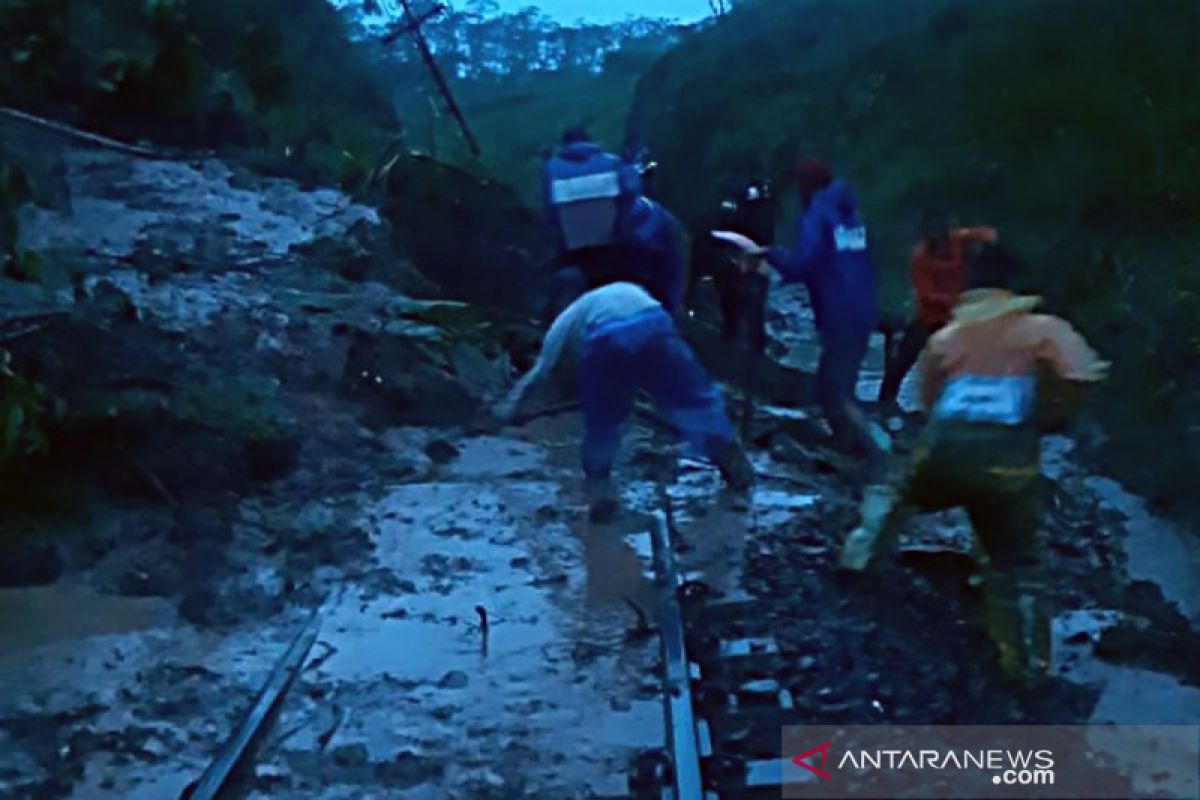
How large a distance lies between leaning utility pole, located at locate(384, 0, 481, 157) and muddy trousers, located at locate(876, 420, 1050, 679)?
54.6ft

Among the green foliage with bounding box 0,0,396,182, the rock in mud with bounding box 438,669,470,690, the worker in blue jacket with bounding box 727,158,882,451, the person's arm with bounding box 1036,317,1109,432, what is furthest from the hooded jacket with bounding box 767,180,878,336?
the green foliage with bounding box 0,0,396,182

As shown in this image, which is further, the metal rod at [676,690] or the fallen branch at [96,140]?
the fallen branch at [96,140]

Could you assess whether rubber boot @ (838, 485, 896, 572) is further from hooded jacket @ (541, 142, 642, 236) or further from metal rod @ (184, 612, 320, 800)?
hooded jacket @ (541, 142, 642, 236)

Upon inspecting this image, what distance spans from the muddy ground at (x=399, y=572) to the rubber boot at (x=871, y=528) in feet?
1.58

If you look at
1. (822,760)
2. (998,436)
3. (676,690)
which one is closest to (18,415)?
(676,690)

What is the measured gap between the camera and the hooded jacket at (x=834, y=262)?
789cm

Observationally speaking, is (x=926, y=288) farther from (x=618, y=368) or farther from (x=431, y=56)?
(x=431, y=56)

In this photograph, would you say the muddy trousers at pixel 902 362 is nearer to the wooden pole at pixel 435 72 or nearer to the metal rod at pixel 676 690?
the metal rod at pixel 676 690

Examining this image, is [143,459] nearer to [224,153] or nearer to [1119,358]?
[1119,358]

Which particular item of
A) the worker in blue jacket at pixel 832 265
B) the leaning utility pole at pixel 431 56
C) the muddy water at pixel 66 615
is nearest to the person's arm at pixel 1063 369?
the worker in blue jacket at pixel 832 265

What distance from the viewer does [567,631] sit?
643 centimetres

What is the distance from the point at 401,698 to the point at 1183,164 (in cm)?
1288

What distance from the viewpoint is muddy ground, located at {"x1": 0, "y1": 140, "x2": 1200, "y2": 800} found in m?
5.27

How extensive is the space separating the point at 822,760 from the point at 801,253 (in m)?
4.09
